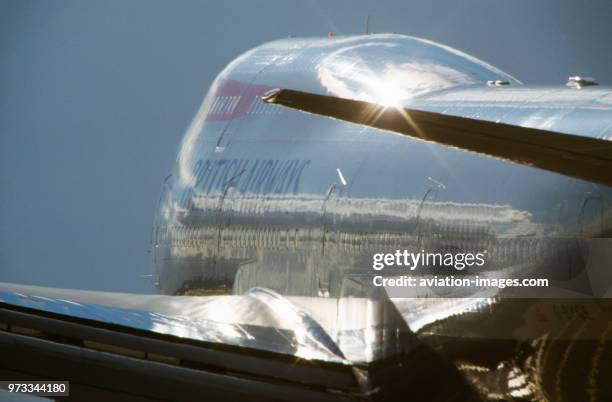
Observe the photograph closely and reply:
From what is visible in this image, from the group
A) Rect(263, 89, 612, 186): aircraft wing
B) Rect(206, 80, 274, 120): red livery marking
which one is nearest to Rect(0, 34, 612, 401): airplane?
Rect(263, 89, 612, 186): aircraft wing

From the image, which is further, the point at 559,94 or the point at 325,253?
the point at 325,253

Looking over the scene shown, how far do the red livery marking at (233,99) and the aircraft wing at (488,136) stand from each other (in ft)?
26.4

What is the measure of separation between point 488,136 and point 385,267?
14.6 feet

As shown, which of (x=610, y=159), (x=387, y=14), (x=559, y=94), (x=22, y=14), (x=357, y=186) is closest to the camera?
(x=610, y=159)

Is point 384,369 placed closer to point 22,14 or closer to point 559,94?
point 559,94

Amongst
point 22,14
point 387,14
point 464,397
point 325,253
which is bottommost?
point 464,397

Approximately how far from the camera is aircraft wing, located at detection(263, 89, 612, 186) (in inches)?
450

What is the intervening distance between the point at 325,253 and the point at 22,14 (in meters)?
62.9

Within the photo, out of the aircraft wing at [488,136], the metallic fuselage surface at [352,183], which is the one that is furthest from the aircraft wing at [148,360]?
the aircraft wing at [488,136]

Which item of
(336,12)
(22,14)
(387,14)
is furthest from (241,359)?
(22,14)

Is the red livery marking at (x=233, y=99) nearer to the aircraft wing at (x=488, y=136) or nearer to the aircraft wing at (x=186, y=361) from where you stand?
the aircraft wing at (x=186, y=361)

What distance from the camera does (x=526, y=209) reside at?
14156 millimetres

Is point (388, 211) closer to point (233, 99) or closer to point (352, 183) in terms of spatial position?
point (352, 183)

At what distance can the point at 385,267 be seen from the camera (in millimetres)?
15977
